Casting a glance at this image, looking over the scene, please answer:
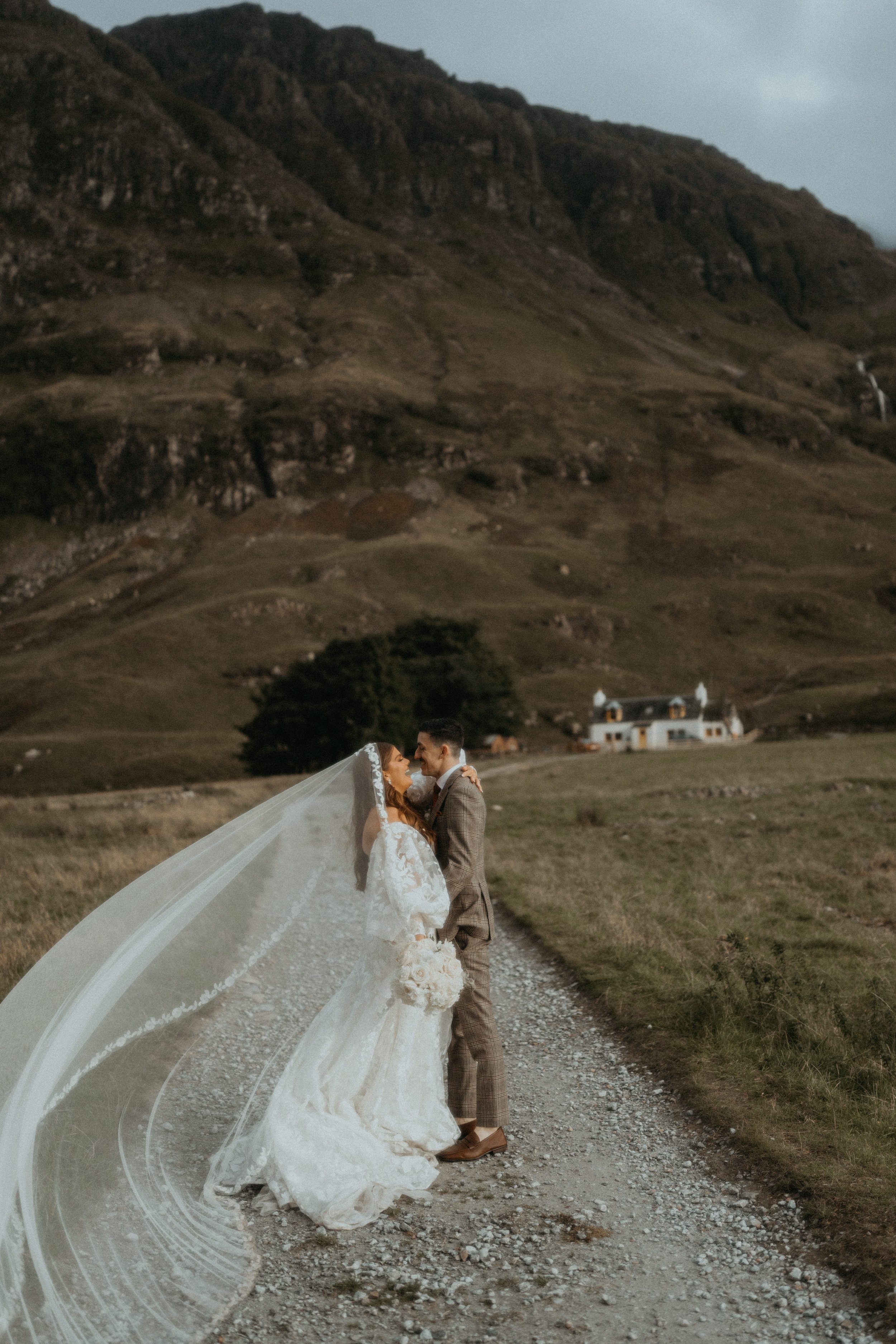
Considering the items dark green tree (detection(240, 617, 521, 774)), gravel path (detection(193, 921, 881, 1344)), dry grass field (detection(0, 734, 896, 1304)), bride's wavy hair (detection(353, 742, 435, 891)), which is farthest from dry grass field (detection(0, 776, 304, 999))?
dark green tree (detection(240, 617, 521, 774))

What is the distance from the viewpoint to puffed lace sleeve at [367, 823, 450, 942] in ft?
22.4

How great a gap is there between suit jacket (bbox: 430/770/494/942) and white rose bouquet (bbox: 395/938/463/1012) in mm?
392

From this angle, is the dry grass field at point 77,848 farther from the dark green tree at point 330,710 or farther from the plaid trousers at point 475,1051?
the dark green tree at point 330,710

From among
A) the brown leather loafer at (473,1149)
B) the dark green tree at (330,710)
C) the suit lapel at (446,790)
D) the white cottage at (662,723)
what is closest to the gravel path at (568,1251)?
the brown leather loafer at (473,1149)

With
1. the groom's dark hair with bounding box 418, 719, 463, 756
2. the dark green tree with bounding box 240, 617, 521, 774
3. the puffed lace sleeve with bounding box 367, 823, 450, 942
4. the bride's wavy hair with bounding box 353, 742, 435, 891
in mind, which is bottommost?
the dark green tree with bounding box 240, 617, 521, 774

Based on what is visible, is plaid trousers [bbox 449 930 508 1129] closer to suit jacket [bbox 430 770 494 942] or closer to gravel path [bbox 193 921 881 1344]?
suit jacket [bbox 430 770 494 942]

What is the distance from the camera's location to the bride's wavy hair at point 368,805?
7.16m

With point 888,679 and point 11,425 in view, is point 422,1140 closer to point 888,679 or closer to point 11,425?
point 888,679

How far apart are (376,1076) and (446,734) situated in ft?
8.17

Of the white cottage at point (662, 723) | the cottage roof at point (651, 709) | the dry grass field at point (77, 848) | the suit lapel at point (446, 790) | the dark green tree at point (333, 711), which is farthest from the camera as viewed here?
the cottage roof at point (651, 709)

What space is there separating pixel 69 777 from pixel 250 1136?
252 feet

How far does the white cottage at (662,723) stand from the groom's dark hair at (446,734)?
252 ft

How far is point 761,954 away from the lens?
38.7 ft

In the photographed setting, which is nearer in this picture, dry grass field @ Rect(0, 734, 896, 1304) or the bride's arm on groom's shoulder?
dry grass field @ Rect(0, 734, 896, 1304)
